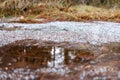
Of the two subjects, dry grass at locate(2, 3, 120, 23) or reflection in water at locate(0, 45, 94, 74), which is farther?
Result: dry grass at locate(2, 3, 120, 23)

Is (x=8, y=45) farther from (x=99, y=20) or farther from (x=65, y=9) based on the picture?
(x=65, y=9)

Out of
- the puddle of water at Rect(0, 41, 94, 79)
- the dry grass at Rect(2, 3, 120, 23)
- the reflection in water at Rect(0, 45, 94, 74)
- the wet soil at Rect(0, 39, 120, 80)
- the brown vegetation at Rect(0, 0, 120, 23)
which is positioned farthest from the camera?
the brown vegetation at Rect(0, 0, 120, 23)

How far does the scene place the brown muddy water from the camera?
5.39 meters

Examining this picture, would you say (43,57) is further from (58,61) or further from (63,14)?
(63,14)

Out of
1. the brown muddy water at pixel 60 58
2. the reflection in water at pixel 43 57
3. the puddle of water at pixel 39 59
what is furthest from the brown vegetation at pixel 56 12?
the reflection in water at pixel 43 57

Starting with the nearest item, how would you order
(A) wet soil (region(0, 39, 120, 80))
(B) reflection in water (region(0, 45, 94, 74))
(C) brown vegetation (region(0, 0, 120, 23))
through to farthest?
1. (A) wet soil (region(0, 39, 120, 80))
2. (B) reflection in water (region(0, 45, 94, 74))
3. (C) brown vegetation (region(0, 0, 120, 23))

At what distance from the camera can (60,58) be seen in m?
6.95

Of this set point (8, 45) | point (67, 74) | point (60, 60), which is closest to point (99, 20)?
point (8, 45)

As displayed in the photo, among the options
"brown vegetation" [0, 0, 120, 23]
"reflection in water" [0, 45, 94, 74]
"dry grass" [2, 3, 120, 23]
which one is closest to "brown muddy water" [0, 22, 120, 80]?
"reflection in water" [0, 45, 94, 74]

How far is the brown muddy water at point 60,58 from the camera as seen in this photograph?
539 cm

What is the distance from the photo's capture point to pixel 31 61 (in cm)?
652

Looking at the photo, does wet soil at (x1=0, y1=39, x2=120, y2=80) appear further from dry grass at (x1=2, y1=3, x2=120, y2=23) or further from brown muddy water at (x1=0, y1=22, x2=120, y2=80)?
dry grass at (x1=2, y1=3, x2=120, y2=23)

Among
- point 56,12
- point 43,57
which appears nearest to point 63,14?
point 56,12

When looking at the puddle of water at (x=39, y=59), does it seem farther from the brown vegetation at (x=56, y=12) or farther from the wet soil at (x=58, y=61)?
Result: the brown vegetation at (x=56, y=12)
